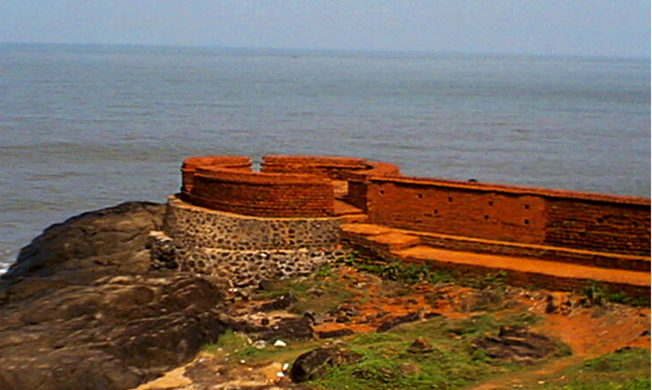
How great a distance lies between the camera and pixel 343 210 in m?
18.8

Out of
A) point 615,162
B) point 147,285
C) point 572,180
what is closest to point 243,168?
point 147,285

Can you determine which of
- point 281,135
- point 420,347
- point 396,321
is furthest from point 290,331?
point 281,135

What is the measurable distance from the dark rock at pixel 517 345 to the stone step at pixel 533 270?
1.64m

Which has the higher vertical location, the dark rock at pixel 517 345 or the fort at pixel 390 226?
the fort at pixel 390 226

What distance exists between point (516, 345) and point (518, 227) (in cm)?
378

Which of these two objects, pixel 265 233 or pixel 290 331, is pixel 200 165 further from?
pixel 290 331

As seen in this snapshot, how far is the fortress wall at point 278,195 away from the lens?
60.3 ft

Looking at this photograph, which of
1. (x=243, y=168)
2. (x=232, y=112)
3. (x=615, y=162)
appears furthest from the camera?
(x=232, y=112)

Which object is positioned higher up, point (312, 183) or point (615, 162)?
point (312, 183)

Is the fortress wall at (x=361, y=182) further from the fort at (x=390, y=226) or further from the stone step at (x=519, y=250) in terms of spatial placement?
the stone step at (x=519, y=250)

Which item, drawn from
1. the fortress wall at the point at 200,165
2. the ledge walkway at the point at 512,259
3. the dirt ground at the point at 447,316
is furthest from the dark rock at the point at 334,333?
Answer: the fortress wall at the point at 200,165

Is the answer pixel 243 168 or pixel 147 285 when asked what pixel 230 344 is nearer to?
pixel 147 285

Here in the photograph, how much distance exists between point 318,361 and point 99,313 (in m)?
3.69

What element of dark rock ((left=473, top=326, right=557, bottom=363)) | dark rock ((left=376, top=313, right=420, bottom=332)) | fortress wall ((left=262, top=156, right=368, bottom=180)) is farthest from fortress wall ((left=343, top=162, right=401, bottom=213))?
dark rock ((left=473, top=326, right=557, bottom=363))
